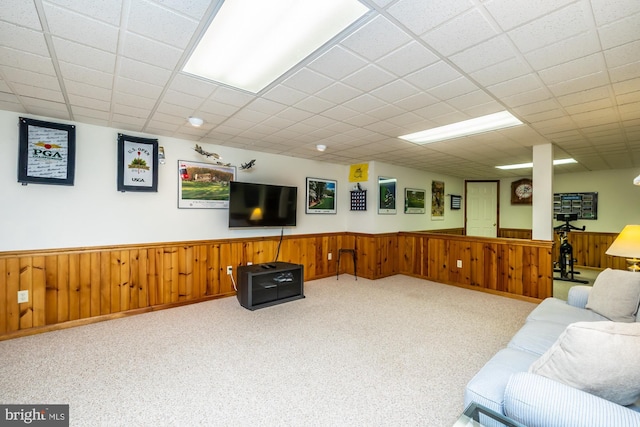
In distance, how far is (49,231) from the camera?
3199 millimetres

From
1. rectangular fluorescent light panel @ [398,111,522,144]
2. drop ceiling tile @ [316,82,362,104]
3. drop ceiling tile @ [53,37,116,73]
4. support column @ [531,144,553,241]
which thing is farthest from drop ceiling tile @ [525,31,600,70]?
drop ceiling tile @ [53,37,116,73]

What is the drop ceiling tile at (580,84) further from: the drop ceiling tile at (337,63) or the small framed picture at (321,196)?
the small framed picture at (321,196)

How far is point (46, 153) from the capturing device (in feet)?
10.3

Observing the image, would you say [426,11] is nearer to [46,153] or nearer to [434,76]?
[434,76]

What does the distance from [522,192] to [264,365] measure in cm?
800

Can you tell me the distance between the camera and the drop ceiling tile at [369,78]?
83.4 inches

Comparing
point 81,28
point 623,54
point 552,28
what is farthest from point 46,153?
point 623,54

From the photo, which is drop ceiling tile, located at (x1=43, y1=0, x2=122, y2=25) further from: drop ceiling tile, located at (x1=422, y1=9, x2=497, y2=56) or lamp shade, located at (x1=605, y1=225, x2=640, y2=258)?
lamp shade, located at (x1=605, y1=225, x2=640, y2=258)

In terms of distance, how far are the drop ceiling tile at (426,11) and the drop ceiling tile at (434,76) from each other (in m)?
0.48

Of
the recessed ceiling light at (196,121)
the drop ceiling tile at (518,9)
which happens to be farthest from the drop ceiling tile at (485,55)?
the recessed ceiling light at (196,121)

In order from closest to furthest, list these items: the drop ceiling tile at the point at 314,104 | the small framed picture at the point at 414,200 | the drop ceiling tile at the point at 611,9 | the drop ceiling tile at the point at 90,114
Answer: the drop ceiling tile at the point at 611,9, the drop ceiling tile at the point at 314,104, the drop ceiling tile at the point at 90,114, the small framed picture at the point at 414,200

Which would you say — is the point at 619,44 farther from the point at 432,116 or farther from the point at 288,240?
the point at 288,240

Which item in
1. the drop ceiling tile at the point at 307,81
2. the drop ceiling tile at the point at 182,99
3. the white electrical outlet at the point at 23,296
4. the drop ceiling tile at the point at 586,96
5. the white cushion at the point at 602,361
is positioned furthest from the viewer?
the white electrical outlet at the point at 23,296

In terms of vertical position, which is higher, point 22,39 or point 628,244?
point 22,39
